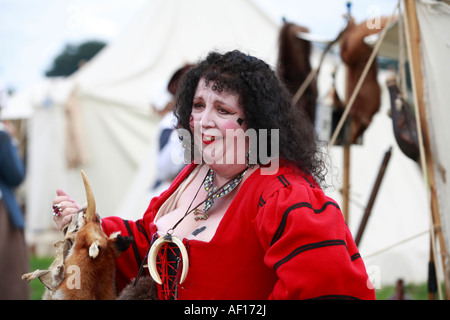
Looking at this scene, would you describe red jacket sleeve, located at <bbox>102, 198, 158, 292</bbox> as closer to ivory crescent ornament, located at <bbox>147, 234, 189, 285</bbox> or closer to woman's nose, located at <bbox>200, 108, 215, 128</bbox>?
ivory crescent ornament, located at <bbox>147, 234, 189, 285</bbox>

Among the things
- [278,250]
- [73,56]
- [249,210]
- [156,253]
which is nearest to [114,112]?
[156,253]

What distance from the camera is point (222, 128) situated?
4.22 ft

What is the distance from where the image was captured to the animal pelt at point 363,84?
2709 mm

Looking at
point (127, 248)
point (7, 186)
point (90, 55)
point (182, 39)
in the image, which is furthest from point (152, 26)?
point (90, 55)

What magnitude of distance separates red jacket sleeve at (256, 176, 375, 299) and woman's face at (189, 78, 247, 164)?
0.61ft

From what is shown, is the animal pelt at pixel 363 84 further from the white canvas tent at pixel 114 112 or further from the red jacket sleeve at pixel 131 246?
the white canvas tent at pixel 114 112

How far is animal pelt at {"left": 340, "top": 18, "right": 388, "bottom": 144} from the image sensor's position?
107 inches

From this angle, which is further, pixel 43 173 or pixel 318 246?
pixel 43 173

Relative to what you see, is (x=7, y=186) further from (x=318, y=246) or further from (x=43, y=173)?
(x=43, y=173)

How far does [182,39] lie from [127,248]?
4.77 m

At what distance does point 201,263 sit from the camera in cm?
125

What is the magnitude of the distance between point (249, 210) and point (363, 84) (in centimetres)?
171

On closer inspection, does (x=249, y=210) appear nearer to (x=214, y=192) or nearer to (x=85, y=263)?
(x=214, y=192)
